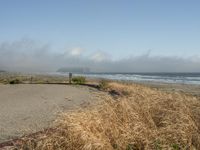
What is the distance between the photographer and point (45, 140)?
8.43 meters

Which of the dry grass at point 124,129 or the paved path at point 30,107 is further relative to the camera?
the paved path at point 30,107

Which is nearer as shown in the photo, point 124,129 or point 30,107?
point 124,129

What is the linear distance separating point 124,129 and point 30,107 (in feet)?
36.8

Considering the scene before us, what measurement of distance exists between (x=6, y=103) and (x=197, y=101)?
12156 millimetres

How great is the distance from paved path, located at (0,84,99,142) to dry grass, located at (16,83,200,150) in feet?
4.85

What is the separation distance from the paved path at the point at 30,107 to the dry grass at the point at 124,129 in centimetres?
148

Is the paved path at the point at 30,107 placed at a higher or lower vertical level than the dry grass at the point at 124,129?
lower

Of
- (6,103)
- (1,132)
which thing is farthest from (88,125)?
(6,103)

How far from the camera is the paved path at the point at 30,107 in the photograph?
13.4m

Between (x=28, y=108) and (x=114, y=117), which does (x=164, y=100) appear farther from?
(x=28, y=108)

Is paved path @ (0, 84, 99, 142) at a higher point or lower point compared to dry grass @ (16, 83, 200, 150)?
lower

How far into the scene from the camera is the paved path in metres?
13.4

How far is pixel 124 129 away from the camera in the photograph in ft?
29.6

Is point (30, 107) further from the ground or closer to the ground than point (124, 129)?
closer to the ground
